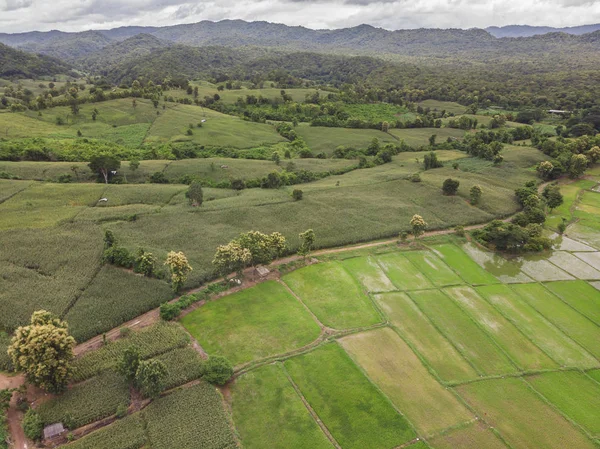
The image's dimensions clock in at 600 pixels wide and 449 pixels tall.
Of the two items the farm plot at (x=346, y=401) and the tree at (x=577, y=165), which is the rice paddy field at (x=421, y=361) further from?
the tree at (x=577, y=165)

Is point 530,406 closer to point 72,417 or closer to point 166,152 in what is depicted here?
point 72,417

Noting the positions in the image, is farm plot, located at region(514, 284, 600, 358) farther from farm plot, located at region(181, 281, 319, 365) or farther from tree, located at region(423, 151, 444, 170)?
tree, located at region(423, 151, 444, 170)

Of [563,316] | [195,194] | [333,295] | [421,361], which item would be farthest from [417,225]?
[195,194]

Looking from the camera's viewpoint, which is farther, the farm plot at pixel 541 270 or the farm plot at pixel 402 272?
the farm plot at pixel 541 270

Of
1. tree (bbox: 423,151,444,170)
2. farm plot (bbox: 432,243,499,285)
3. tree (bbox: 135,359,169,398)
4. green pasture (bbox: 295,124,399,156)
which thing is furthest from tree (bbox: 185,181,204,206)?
tree (bbox: 423,151,444,170)

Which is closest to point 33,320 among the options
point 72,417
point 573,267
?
point 72,417

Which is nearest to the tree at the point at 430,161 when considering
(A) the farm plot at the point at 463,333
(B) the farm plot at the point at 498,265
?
(B) the farm plot at the point at 498,265
